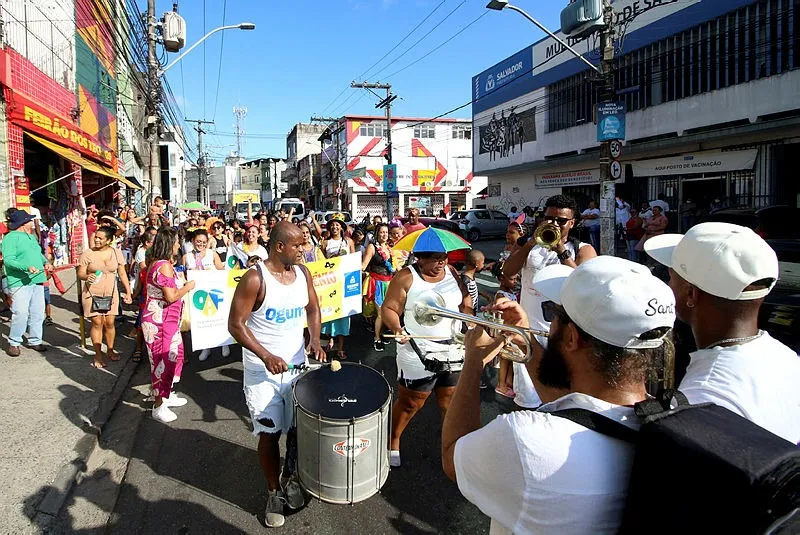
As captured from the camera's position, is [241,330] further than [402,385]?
No

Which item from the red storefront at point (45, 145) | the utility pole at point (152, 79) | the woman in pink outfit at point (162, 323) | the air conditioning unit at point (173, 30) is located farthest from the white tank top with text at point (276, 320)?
the air conditioning unit at point (173, 30)

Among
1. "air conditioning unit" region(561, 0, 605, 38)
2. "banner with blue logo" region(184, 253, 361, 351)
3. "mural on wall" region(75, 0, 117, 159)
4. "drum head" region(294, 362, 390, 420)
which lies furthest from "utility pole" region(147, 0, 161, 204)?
"drum head" region(294, 362, 390, 420)

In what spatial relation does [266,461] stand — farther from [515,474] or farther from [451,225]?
[451,225]

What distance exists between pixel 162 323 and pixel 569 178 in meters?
24.8

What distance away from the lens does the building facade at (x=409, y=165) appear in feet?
164

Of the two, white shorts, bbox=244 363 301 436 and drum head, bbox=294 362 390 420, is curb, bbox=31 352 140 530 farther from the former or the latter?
drum head, bbox=294 362 390 420

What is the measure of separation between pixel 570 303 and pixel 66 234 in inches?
640

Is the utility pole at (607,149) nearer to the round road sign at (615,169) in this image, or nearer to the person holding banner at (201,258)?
the round road sign at (615,169)

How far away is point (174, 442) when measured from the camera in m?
4.54

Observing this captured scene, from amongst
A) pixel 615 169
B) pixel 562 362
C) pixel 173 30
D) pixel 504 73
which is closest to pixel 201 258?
pixel 562 362

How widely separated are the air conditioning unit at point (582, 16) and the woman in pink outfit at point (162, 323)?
11315 millimetres

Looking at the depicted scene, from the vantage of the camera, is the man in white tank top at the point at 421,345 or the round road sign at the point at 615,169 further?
the round road sign at the point at 615,169

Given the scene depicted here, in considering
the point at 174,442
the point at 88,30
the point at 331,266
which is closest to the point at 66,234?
the point at 88,30

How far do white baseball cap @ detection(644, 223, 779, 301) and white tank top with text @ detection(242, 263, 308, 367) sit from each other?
2.40 m
